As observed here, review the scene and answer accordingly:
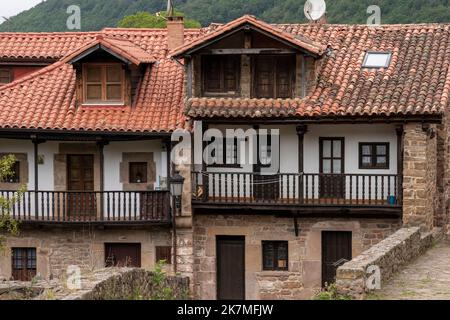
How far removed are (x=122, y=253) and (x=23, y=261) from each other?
250 cm

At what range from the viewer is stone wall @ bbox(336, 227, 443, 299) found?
17.2m

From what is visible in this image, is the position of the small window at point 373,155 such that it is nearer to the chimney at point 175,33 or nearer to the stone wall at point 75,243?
the stone wall at point 75,243

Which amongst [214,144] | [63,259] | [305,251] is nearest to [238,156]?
[214,144]

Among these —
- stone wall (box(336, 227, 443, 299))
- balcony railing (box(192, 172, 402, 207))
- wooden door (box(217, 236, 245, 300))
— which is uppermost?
balcony railing (box(192, 172, 402, 207))

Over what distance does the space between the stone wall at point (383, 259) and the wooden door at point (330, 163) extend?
2.66 meters

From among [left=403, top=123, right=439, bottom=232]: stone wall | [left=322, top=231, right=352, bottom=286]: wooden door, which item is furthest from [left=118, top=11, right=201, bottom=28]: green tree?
[left=403, top=123, right=439, bottom=232]: stone wall

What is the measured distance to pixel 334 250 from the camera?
27.4 m

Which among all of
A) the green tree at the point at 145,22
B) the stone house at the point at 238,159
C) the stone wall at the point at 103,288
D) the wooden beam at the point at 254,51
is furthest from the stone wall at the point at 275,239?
the green tree at the point at 145,22

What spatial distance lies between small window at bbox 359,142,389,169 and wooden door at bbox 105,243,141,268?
5.97m

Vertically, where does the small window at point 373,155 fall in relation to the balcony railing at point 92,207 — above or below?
above

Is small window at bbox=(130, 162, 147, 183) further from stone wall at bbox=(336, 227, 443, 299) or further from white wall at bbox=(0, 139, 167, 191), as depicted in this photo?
stone wall at bbox=(336, 227, 443, 299)

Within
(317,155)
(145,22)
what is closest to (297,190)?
(317,155)

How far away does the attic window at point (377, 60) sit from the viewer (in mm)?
28031
